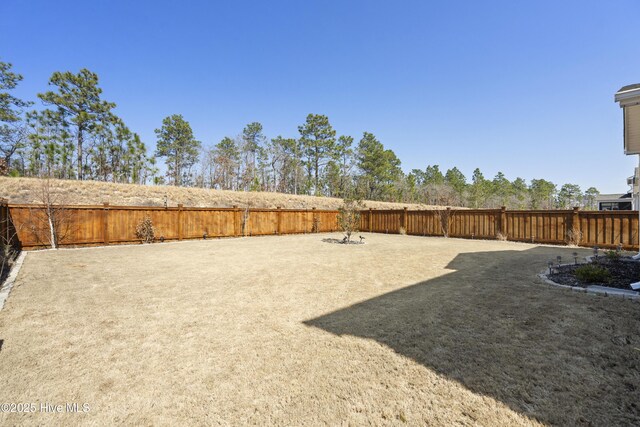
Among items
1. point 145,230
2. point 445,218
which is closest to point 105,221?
point 145,230

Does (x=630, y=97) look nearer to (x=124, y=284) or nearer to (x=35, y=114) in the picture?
(x=124, y=284)

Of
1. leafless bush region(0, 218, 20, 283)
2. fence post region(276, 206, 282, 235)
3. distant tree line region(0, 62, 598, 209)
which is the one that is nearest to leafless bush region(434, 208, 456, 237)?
distant tree line region(0, 62, 598, 209)

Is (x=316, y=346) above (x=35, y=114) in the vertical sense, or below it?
below

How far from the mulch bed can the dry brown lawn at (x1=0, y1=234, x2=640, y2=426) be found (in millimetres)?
508

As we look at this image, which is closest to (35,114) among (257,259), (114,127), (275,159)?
(114,127)

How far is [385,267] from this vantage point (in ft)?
22.1

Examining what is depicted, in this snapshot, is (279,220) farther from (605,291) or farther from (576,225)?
(605,291)

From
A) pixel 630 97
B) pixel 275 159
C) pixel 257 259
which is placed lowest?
pixel 257 259

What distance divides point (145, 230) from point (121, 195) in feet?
23.2

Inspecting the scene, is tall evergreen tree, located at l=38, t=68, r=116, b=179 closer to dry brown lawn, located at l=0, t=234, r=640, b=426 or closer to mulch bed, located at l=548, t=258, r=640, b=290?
dry brown lawn, located at l=0, t=234, r=640, b=426

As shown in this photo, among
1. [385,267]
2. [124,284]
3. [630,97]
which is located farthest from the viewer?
[385,267]

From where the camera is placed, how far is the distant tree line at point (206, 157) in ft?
70.7

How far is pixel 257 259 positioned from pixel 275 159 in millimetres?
32399

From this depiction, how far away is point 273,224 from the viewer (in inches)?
610
